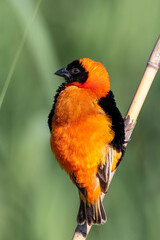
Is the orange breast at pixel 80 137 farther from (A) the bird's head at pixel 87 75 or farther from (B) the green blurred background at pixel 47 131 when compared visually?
(B) the green blurred background at pixel 47 131

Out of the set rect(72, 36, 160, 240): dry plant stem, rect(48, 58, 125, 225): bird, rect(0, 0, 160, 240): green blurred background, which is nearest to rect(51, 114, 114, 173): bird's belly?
rect(48, 58, 125, 225): bird

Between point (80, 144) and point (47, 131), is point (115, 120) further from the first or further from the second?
point (47, 131)

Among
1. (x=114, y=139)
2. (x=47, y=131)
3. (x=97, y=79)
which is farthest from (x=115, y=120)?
(x=47, y=131)

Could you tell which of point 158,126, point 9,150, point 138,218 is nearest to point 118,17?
point 158,126

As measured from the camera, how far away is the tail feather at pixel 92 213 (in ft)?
6.23

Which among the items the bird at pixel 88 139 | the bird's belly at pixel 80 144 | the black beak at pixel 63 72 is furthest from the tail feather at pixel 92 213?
the black beak at pixel 63 72

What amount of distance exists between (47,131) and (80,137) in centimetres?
57

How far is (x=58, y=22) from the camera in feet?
8.66

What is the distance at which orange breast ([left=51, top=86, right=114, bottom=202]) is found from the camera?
1.84m

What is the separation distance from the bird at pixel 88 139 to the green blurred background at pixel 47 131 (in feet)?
0.66

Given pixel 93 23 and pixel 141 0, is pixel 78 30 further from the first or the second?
pixel 141 0

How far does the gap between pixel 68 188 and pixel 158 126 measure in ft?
2.04

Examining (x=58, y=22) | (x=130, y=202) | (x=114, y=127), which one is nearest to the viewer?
(x=114, y=127)

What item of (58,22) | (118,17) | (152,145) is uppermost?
(118,17)
